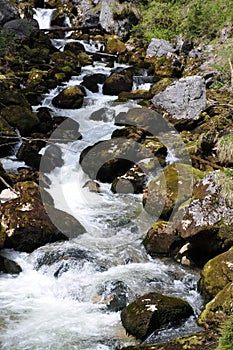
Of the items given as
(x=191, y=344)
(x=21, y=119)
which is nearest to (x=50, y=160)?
(x=21, y=119)

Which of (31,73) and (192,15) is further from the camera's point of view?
(192,15)

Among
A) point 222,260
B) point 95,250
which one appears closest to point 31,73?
point 95,250

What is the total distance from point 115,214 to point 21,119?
5391mm

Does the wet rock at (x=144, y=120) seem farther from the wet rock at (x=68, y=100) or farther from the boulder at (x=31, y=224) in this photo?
the boulder at (x=31, y=224)

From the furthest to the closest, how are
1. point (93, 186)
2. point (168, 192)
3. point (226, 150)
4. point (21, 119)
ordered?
point (21, 119) < point (93, 186) < point (226, 150) < point (168, 192)

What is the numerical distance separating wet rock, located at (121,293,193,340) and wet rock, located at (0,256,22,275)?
7.74 ft

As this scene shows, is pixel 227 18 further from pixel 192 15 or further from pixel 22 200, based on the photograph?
pixel 22 200

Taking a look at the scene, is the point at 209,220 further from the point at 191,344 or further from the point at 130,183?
the point at 130,183

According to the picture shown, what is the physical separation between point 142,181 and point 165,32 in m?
16.0

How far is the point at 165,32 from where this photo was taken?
22688 millimetres

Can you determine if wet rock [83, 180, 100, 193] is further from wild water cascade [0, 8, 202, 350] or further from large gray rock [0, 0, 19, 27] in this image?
large gray rock [0, 0, 19, 27]

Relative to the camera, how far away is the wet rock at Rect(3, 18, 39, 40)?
70.2 feet

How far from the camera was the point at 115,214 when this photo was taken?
872cm

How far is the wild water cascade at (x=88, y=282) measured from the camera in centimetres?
473
